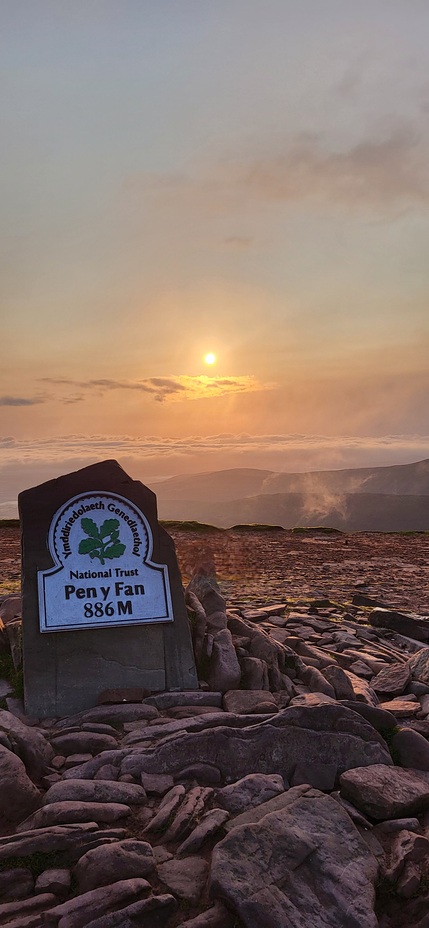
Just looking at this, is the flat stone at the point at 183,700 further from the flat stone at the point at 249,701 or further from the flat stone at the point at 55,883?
the flat stone at the point at 55,883

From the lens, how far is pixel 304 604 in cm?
1538

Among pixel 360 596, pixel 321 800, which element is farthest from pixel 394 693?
pixel 360 596

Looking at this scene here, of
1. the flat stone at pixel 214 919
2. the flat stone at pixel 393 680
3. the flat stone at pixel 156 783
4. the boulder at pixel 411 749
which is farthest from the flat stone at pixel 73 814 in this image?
the flat stone at pixel 393 680

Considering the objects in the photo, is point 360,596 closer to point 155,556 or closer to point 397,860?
point 155,556

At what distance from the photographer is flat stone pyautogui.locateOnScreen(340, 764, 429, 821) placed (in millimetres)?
6566

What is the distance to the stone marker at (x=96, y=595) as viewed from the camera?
8.98 meters

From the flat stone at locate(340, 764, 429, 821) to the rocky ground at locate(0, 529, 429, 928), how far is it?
0.02 m

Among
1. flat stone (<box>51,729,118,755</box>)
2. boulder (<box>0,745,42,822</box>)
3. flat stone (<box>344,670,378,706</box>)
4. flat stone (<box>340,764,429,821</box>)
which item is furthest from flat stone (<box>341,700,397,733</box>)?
boulder (<box>0,745,42,822</box>)

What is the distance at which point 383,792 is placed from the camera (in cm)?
666

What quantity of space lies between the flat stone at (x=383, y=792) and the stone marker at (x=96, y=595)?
2.90 m

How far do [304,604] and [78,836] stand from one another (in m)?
10.2

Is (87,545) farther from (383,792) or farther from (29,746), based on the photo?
(383,792)

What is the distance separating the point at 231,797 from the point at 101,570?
3.98 metres

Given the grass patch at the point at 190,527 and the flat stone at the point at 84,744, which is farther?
the grass patch at the point at 190,527
